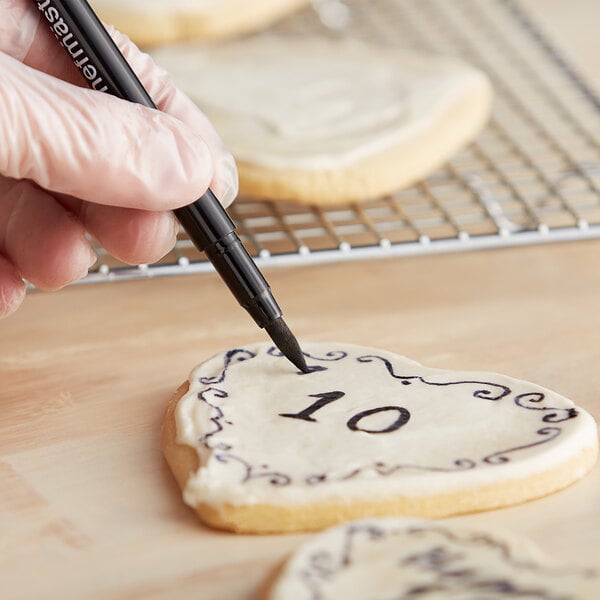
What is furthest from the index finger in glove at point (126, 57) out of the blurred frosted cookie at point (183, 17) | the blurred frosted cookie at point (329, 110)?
the blurred frosted cookie at point (183, 17)

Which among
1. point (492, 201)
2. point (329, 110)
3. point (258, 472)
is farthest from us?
point (329, 110)

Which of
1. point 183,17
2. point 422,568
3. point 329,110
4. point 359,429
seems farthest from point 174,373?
point 183,17

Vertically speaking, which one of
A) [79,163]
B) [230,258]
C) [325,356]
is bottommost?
[325,356]

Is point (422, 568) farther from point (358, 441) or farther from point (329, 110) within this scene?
point (329, 110)

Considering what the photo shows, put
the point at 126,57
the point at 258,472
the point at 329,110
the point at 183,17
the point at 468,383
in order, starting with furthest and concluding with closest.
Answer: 1. the point at 183,17
2. the point at 329,110
3. the point at 126,57
4. the point at 468,383
5. the point at 258,472

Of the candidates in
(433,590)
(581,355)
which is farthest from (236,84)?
(433,590)

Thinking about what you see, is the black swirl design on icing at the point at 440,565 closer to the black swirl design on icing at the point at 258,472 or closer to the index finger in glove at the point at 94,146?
the black swirl design on icing at the point at 258,472

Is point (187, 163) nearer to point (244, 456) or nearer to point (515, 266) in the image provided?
point (244, 456)
